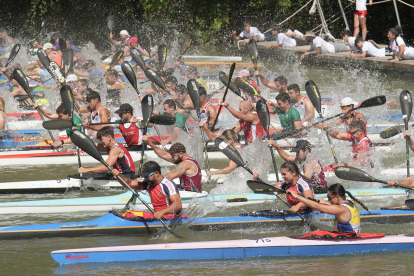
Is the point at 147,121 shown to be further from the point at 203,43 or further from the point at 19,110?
the point at 203,43

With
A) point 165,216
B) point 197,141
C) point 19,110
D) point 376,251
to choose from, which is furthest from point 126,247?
point 19,110

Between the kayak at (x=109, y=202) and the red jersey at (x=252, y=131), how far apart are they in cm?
175

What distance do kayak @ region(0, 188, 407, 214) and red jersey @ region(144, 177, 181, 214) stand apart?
0.92 meters

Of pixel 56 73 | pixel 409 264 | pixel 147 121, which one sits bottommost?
pixel 409 264

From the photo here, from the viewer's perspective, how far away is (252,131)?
9.34 meters

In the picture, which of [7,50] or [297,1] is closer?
[7,50]

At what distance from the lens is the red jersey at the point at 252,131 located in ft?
30.5

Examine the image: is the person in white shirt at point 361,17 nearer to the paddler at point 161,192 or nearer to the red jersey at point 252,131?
the red jersey at point 252,131

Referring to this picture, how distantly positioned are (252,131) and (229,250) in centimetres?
364

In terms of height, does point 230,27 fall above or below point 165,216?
above

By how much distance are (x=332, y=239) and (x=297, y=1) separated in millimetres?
16857

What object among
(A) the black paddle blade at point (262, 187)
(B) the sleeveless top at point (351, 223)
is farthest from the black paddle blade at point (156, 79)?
(B) the sleeveless top at point (351, 223)

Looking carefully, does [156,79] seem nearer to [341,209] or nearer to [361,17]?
[341,209]

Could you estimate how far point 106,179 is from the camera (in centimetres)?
830
